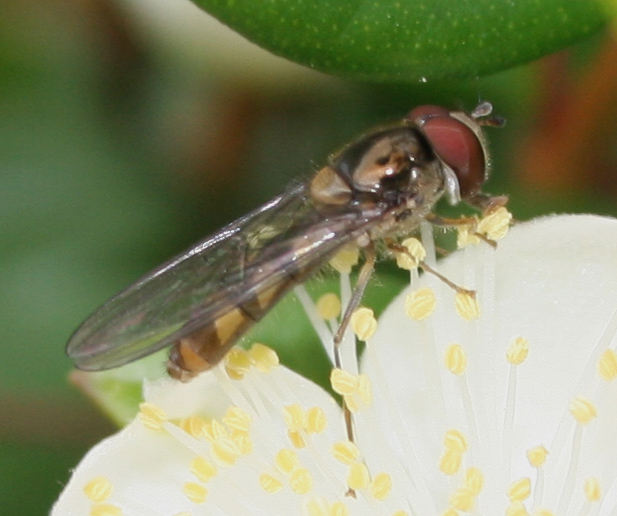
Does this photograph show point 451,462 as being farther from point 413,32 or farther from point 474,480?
point 413,32

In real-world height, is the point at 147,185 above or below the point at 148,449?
above

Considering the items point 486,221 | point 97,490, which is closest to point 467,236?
point 486,221

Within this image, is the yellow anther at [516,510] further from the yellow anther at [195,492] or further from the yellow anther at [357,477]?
the yellow anther at [195,492]

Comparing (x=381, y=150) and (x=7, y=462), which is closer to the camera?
(x=381, y=150)

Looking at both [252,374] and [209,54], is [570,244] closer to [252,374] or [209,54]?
[252,374]

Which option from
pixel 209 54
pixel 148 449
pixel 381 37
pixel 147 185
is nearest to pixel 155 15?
pixel 209 54

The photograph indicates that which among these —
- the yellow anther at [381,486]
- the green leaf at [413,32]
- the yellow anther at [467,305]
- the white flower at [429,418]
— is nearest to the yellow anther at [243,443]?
the white flower at [429,418]

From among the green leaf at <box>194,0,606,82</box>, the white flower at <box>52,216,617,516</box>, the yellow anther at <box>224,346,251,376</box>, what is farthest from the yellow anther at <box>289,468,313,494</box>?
the green leaf at <box>194,0,606,82</box>
